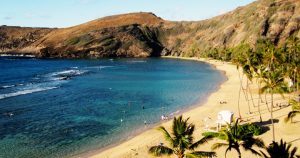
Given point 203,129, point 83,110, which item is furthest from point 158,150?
point 83,110

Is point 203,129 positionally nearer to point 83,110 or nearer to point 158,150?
point 158,150

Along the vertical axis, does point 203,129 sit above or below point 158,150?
below

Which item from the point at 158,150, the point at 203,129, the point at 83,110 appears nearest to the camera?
the point at 158,150

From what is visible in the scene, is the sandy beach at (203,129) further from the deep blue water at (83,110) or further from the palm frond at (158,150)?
the palm frond at (158,150)

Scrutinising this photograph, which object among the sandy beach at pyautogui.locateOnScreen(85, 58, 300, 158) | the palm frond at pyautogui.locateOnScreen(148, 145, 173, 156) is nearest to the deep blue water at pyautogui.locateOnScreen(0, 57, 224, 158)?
the sandy beach at pyautogui.locateOnScreen(85, 58, 300, 158)

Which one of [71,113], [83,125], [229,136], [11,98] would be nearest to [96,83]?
[11,98]

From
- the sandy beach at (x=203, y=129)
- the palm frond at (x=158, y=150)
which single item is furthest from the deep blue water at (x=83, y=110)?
the palm frond at (x=158, y=150)

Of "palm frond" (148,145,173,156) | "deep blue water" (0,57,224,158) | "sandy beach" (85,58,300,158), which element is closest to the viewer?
"palm frond" (148,145,173,156)

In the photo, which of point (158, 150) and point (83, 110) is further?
point (83, 110)

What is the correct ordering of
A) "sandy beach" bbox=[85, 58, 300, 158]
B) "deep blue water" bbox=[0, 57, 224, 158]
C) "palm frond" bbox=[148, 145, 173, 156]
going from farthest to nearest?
1. "deep blue water" bbox=[0, 57, 224, 158]
2. "sandy beach" bbox=[85, 58, 300, 158]
3. "palm frond" bbox=[148, 145, 173, 156]

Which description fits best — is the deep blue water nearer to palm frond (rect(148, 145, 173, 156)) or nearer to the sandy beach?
the sandy beach

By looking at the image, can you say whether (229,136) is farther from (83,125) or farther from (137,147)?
(83,125)
